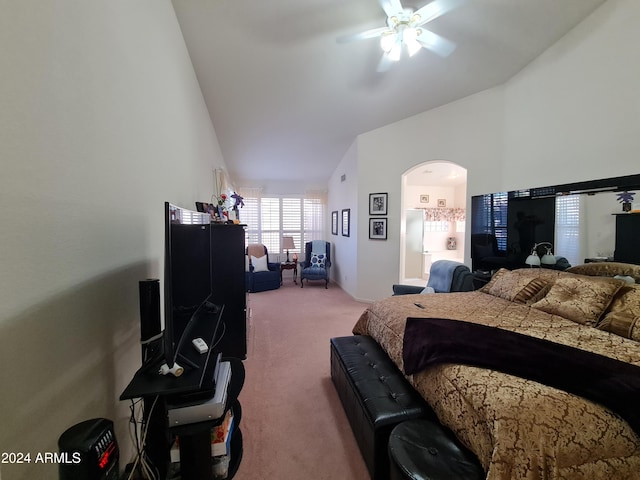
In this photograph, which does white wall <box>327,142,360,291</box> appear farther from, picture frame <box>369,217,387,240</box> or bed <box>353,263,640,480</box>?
bed <box>353,263,640,480</box>

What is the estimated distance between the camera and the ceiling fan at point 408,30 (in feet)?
6.16

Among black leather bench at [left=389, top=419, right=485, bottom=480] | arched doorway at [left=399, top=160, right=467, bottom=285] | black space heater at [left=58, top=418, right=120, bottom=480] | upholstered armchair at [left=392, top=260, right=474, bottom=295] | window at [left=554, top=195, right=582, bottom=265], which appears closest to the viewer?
black space heater at [left=58, top=418, right=120, bottom=480]

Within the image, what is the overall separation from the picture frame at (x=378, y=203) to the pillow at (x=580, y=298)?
2.66 m

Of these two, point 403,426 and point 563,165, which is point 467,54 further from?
point 403,426

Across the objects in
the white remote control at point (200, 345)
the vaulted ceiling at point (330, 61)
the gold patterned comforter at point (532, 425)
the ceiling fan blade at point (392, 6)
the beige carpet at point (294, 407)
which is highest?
the vaulted ceiling at point (330, 61)

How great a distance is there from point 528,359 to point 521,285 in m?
1.49

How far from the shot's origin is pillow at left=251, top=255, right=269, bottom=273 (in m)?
5.82

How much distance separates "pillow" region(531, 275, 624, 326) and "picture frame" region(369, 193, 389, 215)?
2.66 meters

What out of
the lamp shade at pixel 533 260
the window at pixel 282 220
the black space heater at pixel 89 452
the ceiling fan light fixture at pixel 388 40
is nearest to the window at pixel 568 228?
the lamp shade at pixel 533 260

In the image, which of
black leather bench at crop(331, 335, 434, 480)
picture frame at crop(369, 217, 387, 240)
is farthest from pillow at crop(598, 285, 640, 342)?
picture frame at crop(369, 217, 387, 240)

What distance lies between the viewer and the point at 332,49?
108 inches

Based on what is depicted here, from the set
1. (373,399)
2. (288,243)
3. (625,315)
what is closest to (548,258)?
(625,315)

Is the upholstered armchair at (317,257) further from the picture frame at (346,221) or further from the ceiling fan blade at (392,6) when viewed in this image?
the ceiling fan blade at (392,6)

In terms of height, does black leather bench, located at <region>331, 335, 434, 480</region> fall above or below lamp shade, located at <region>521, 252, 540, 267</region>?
below
